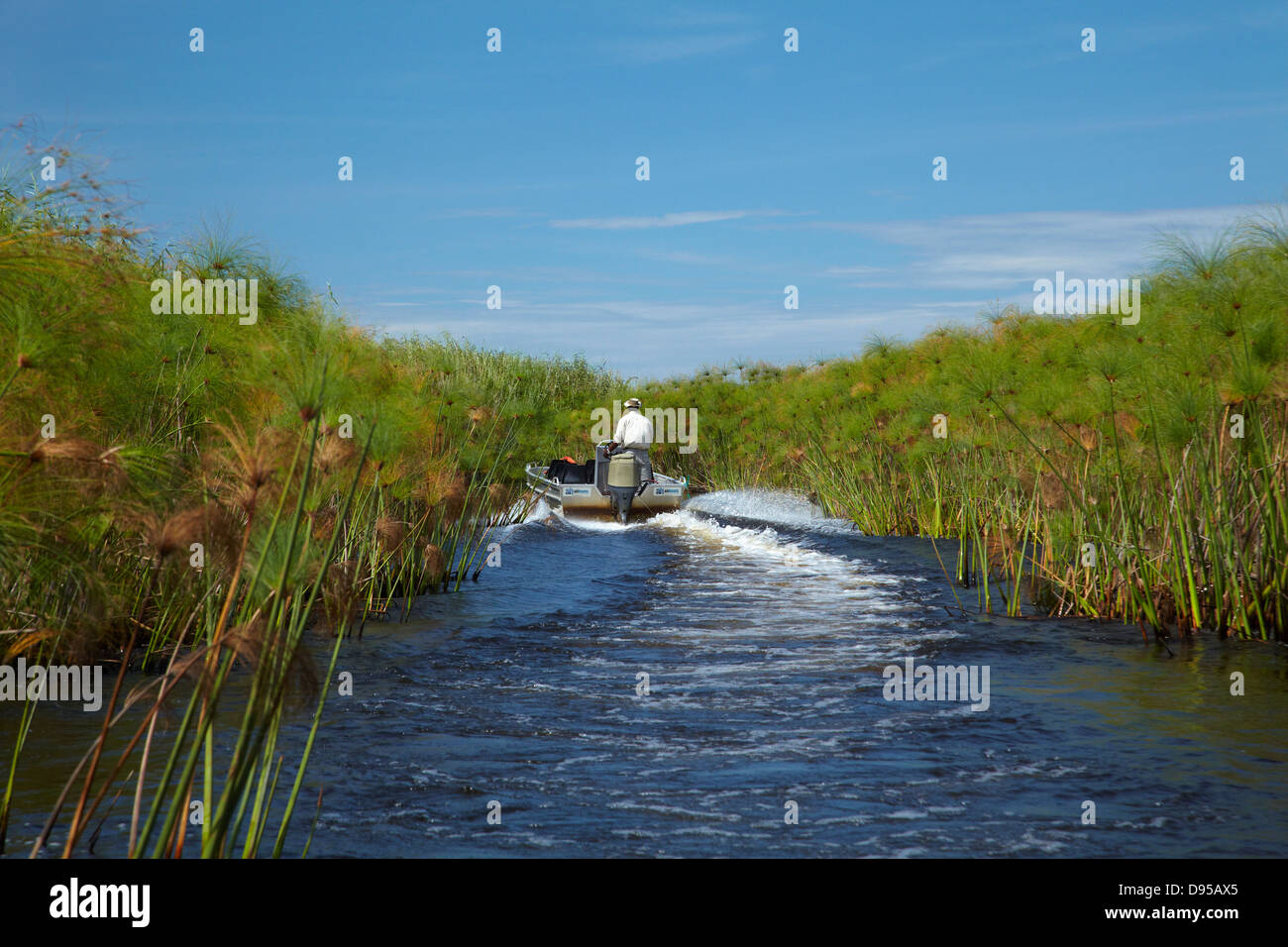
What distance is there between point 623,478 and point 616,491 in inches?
Result: 12.4

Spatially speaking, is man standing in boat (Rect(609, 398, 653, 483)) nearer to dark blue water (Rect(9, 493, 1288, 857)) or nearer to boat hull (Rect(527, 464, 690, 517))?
boat hull (Rect(527, 464, 690, 517))

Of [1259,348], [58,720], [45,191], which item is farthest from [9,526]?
[1259,348]

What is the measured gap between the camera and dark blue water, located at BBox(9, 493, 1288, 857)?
4.55m

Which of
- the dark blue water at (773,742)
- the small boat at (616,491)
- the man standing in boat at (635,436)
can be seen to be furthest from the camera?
the man standing in boat at (635,436)

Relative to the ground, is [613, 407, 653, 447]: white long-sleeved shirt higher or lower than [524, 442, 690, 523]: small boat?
higher

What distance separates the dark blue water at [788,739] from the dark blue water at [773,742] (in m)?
0.02

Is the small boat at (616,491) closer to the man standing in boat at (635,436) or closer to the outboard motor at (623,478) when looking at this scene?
the outboard motor at (623,478)

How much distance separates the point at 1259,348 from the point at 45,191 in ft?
24.2

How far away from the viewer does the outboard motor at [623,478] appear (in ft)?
62.6

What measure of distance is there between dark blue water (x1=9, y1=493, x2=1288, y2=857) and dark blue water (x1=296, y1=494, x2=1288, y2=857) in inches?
0.8

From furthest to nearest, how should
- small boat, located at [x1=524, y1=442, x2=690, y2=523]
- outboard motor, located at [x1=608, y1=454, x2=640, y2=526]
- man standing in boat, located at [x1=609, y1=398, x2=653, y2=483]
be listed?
man standing in boat, located at [x1=609, y1=398, x2=653, y2=483], small boat, located at [x1=524, y1=442, x2=690, y2=523], outboard motor, located at [x1=608, y1=454, x2=640, y2=526]

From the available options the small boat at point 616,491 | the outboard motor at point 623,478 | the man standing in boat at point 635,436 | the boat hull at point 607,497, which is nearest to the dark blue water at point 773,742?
the outboard motor at point 623,478

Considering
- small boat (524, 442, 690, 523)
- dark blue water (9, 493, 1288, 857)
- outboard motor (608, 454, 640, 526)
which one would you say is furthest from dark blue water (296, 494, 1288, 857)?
small boat (524, 442, 690, 523)

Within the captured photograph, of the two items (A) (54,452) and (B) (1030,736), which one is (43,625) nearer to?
(A) (54,452)
